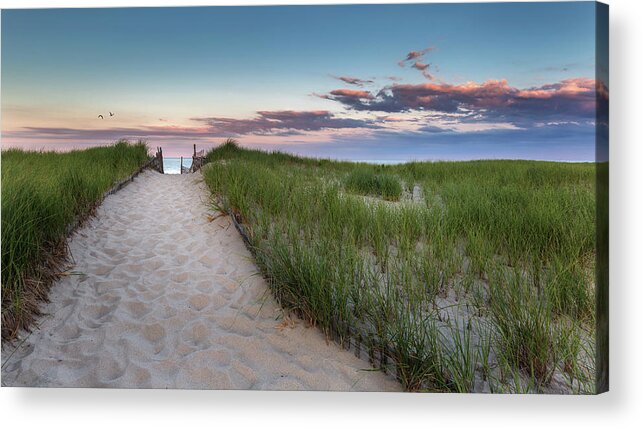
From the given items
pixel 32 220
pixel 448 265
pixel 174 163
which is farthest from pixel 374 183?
pixel 32 220

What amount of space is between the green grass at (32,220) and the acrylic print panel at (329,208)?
14 millimetres

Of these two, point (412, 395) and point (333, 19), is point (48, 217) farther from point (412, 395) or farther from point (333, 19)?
point (412, 395)

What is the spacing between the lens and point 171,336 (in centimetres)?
231

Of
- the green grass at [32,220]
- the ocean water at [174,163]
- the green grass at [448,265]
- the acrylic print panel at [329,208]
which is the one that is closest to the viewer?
the green grass at [448,265]

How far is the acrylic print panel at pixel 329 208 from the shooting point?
216 centimetres

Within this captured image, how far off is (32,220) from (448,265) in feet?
8.25

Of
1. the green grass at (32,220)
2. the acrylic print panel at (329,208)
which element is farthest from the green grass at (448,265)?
the green grass at (32,220)

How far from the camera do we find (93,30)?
2.64 m

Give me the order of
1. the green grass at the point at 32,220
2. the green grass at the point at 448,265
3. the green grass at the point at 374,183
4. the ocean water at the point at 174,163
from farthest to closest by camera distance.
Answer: the green grass at the point at 374,183 → the ocean water at the point at 174,163 → the green grass at the point at 32,220 → the green grass at the point at 448,265

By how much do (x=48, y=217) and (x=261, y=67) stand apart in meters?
1.68

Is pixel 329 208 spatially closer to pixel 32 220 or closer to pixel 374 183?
pixel 374 183

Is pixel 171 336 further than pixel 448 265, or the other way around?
pixel 448 265

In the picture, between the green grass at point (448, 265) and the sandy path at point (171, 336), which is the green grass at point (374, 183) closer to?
the green grass at point (448, 265)

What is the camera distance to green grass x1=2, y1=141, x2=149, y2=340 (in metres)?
2.30
